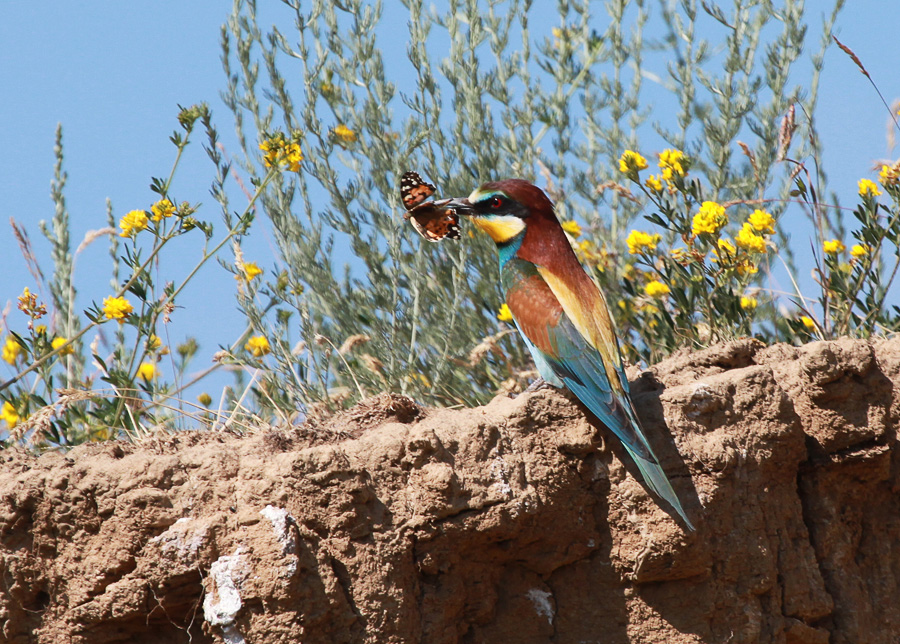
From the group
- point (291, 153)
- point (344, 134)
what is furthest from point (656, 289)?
point (344, 134)

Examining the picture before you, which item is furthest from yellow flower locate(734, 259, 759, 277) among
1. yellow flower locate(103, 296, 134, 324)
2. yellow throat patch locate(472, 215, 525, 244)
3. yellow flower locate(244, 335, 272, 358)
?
yellow flower locate(103, 296, 134, 324)

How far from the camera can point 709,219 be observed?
4.04 meters

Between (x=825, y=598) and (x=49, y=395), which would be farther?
(x=49, y=395)

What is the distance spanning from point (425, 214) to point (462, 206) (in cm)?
47

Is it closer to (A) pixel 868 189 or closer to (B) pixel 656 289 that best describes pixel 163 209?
(B) pixel 656 289

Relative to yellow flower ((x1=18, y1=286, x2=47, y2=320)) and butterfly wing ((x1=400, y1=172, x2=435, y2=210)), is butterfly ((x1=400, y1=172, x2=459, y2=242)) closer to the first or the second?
butterfly wing ((x1=400, y1=172, x2=435, y2=210))

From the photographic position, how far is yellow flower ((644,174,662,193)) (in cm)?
429

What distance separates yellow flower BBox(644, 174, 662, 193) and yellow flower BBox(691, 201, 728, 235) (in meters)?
0.31

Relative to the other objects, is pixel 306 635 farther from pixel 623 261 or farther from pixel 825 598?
pixel 623 261

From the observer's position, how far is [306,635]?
259 cm

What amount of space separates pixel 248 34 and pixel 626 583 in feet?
12.5

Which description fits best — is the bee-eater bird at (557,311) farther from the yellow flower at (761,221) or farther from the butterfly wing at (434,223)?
the yellow flower at (761,221)

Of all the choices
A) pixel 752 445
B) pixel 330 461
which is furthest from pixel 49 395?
pixel 752 445

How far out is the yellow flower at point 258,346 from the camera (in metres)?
4.82
